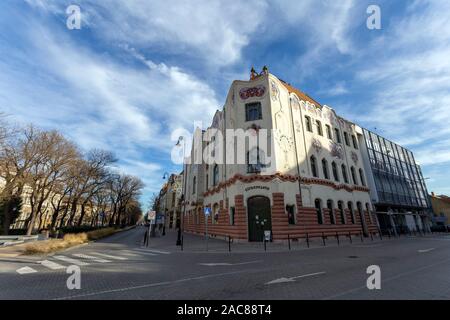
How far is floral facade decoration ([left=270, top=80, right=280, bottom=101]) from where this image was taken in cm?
2358

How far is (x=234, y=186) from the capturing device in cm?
2158

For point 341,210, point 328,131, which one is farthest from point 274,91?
point 341,210

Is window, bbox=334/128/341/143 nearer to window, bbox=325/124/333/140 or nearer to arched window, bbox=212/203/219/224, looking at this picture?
window, bbox=325/124/333/140

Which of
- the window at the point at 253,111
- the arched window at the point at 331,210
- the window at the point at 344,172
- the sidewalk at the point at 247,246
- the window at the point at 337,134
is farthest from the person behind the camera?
the window at the point at 337,134

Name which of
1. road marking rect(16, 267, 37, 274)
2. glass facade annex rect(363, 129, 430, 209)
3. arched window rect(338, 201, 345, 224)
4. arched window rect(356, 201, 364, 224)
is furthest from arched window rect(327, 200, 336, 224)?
road marking rect(16, 267, 37, 274)

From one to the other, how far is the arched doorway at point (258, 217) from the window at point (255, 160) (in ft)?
9.05

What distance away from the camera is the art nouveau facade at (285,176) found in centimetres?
2012

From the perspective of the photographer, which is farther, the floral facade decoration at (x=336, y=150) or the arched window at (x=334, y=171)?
the floral facade decoration at (x=336, y=150)

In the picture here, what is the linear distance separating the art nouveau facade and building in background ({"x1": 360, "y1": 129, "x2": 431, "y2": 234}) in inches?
182

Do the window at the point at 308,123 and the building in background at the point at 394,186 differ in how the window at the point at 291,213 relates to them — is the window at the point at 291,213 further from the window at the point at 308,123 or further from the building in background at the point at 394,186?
the building in background at the point at 394,186

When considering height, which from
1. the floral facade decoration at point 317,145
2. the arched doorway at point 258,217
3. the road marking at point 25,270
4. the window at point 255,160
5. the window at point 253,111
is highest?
the window at point 253,111

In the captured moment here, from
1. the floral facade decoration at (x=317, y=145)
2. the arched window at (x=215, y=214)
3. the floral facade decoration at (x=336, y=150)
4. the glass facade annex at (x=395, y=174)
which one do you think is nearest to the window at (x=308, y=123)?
the floral facade decoration at (x=317, y=145)
